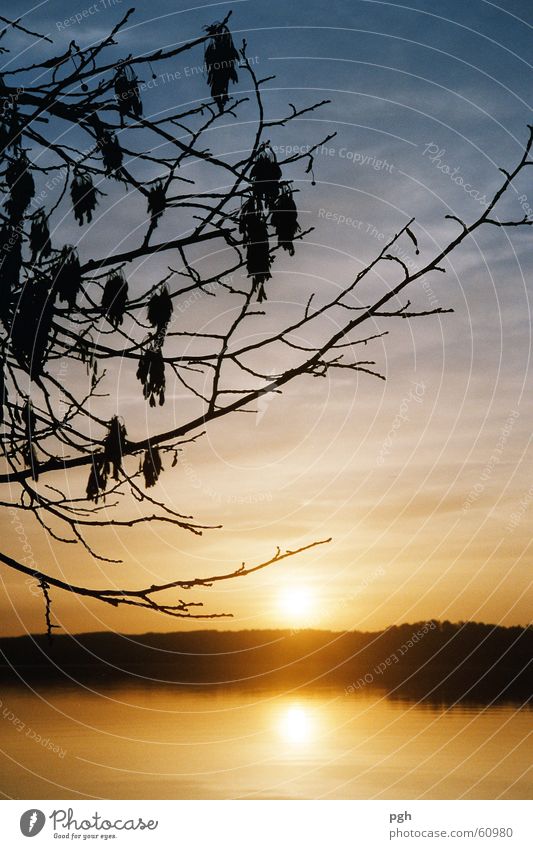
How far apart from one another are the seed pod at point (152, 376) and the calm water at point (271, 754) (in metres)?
19.0

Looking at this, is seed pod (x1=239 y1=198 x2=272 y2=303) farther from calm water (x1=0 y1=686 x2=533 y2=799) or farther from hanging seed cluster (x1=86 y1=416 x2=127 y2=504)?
calm water (x1=0 y1=686 x2=533 y2=799)

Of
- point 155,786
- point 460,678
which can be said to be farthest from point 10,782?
point 460,678

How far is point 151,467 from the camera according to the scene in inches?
133

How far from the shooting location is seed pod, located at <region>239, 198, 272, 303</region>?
3.14m

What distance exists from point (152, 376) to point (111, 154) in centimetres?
102

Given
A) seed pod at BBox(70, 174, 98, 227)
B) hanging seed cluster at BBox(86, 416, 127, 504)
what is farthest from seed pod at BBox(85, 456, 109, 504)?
seed pod at BBox(70, 174, 98, 227)

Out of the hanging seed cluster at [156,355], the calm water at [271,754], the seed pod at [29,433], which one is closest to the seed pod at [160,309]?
the hanging seed cluster at [156,355]

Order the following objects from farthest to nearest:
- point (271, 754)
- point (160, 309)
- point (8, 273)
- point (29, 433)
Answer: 1. point (271, 754)
2. point (29, 433)
3. point (160, 309)
4. point (8, 273)

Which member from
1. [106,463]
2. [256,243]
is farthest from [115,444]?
[256,243]

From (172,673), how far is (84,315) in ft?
315

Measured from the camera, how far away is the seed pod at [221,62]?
3.40 m

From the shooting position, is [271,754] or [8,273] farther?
[271,754]

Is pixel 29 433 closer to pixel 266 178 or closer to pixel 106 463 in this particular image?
pixel 106 463
